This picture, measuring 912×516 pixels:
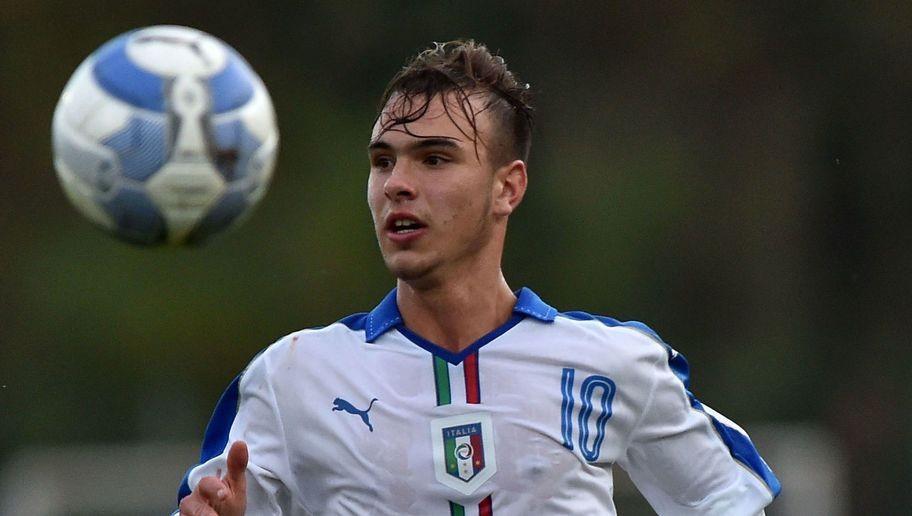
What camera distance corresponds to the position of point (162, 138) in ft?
17.3

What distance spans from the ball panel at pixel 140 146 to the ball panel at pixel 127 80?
0.18 feet

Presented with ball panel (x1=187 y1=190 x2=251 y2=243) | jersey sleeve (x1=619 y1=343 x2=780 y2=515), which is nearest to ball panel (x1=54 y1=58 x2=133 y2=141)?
ball panel (x1=187 y1=190 x2=251 y2=243)

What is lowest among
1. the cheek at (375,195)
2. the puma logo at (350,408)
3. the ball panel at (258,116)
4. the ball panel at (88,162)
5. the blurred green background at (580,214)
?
the blurred green background at (580,214)

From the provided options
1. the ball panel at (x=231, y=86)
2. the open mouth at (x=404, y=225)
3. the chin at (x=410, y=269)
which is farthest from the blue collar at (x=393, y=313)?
the ball panel at (x=231, y=86)

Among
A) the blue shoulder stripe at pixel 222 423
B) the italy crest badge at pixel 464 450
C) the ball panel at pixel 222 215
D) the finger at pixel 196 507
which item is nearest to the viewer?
the finger at pixel 196 507

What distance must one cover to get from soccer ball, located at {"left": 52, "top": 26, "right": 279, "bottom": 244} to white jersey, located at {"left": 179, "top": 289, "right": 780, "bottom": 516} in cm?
59

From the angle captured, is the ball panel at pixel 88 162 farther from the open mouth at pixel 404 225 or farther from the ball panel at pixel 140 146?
the open mouth at pixel 404 225

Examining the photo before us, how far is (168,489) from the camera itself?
1190cm

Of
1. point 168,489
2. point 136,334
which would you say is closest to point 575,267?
point 136,334

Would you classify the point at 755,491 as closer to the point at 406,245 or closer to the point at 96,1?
the point at 406,245

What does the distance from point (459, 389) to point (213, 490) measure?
88cm

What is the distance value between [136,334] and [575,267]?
388cm

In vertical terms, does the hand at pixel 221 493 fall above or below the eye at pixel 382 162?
below

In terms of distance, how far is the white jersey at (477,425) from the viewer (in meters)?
5.54
